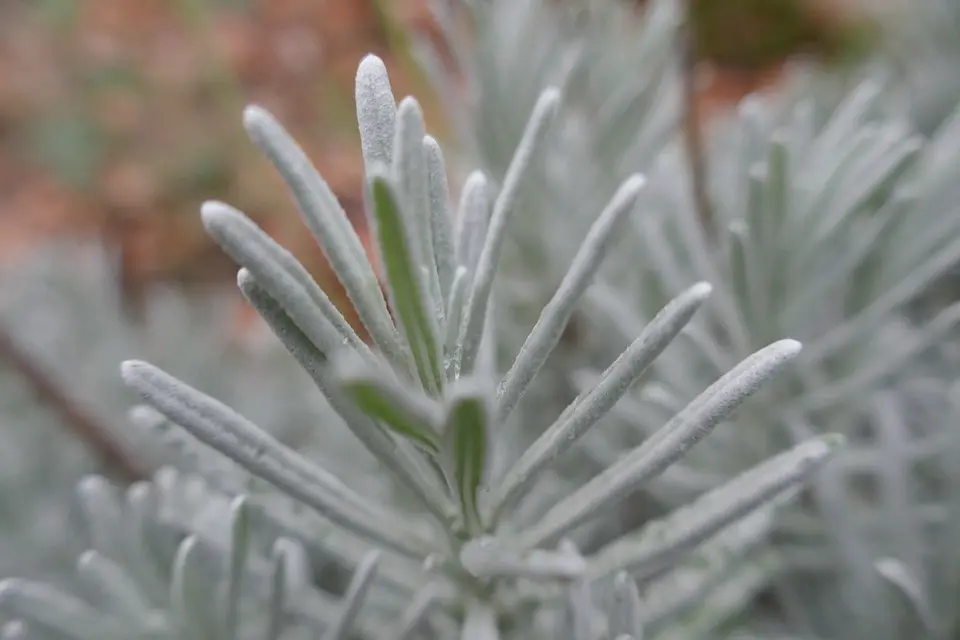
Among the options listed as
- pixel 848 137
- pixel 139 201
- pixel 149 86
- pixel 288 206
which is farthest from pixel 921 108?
pixel 149 86

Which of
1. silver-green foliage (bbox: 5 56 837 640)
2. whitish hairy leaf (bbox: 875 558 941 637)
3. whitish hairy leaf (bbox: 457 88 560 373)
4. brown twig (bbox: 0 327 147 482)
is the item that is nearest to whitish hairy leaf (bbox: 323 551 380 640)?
silver-green foliage (bbox: 5 56 837 640)

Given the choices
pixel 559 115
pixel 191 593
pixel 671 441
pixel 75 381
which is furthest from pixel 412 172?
pixel 75 381

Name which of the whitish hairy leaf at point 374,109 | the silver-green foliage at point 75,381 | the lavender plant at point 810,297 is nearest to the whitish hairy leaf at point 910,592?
the lavender plant at point 810,297

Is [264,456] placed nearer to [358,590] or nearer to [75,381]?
[358,590]

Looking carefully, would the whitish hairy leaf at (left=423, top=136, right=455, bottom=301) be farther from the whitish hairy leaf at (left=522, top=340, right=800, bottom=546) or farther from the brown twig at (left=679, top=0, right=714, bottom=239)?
the brown twig at (left=679, top=0, right=714, bottom=239)

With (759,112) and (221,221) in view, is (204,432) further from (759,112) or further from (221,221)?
(759,112)
